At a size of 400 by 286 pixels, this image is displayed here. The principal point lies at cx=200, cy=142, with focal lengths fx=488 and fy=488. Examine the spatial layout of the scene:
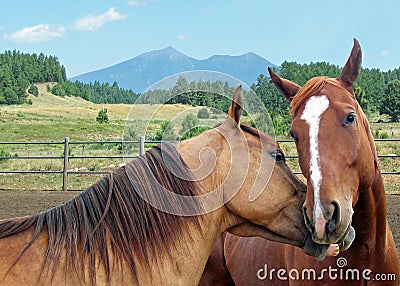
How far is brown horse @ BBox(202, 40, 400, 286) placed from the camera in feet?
7.30

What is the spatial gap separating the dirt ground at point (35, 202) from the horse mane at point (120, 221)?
19.6 ft

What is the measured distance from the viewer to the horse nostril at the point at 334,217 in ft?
7.16

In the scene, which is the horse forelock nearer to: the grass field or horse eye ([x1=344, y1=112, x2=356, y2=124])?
horse eye ([x1=344, y1=112, x2=356, y2=124])

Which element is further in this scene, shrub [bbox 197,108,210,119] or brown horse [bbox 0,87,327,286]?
shrub [bbox 197,108,210,119]

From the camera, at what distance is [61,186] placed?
12844 millimetres

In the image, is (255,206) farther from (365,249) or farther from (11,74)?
(11,74)

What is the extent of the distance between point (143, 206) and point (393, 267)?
1528 millimetres

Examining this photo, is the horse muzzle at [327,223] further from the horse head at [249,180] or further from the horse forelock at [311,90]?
the horse forelock at [311,90]

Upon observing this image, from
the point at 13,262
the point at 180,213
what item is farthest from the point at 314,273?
the point at 13,262

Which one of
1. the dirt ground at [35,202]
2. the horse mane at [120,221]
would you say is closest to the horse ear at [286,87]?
the horse mane at [120,221]

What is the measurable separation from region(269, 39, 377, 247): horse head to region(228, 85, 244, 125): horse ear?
388 mm

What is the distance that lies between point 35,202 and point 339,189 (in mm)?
9077

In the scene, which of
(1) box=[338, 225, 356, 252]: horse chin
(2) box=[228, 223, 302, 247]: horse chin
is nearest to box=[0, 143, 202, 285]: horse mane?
(2) box=[228, 223, 302, 247]: horse chin

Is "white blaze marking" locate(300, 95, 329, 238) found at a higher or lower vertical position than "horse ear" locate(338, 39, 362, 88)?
lower
